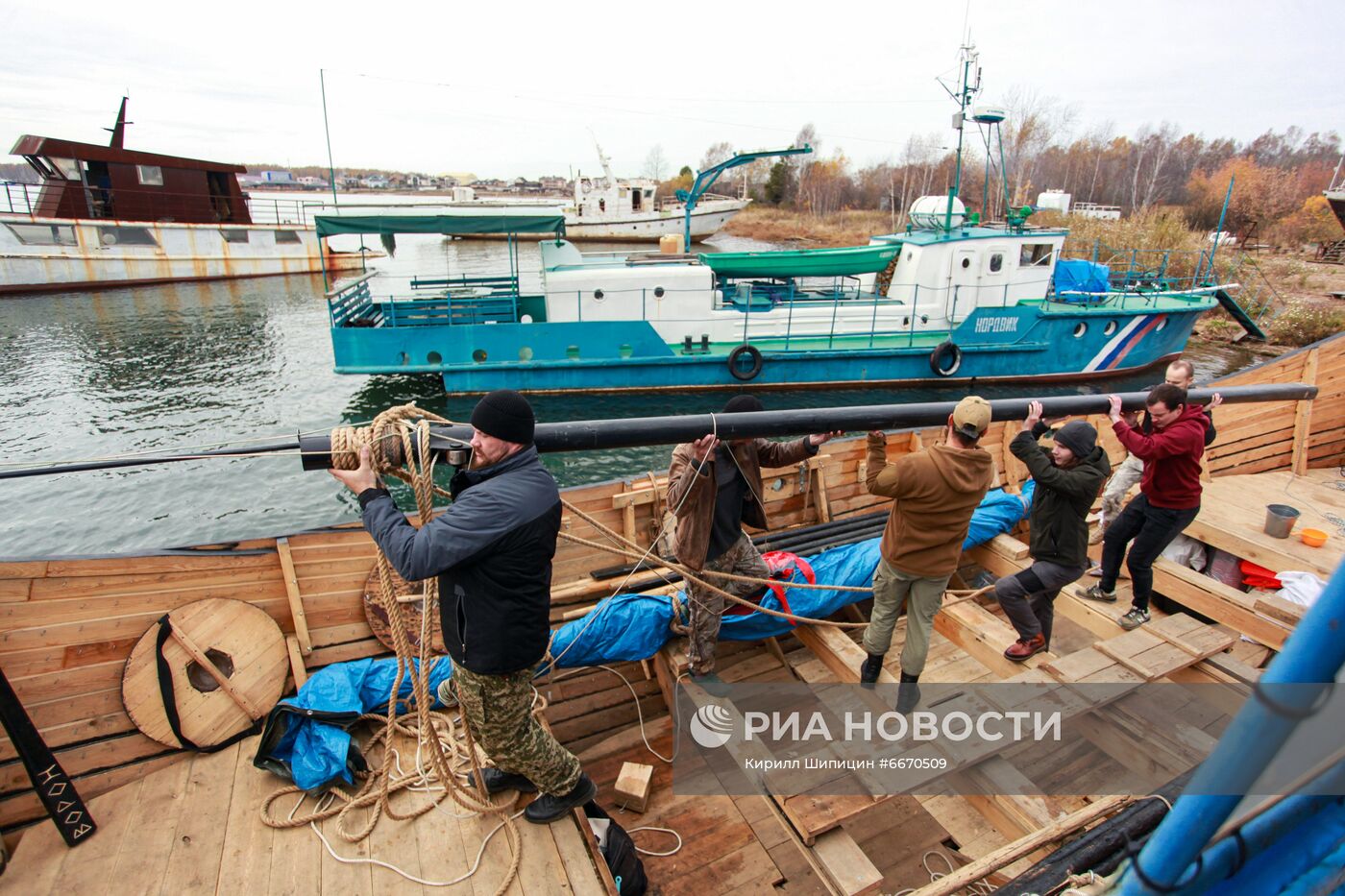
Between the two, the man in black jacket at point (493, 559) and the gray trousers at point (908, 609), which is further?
the gray trousers at point (908, 609)

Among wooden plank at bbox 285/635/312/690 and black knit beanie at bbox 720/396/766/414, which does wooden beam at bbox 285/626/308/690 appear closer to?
wooden plank at bbox 285/635/312/690

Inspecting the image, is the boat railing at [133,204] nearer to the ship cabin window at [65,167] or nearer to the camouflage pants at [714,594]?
the ship cabin window at [65,167]

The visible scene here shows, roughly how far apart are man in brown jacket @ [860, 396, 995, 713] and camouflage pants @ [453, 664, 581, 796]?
180cm

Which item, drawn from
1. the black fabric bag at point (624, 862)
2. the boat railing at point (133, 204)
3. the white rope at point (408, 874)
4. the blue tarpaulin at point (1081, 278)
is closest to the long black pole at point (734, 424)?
the white rope at point (408, 874)

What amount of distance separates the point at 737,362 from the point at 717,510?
9.55 metres

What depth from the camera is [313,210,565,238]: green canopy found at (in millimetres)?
11023

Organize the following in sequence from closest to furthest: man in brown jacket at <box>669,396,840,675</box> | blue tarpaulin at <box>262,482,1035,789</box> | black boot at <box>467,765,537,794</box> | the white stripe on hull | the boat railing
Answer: black boot at <box>467,765,537,794</box>, blue tarpaulin at <box>262,482,1035,789</box>, man in brown jacket at <box>669,396,840,675</box>, the white stripe on hull, the boat railing

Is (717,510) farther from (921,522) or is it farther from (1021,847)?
(1021,847)

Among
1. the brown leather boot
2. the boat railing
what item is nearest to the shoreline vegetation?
the brown leather boot

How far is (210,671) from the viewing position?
3307mm

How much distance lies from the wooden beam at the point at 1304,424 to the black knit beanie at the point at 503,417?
26.5 ft

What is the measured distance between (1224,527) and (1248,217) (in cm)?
3617

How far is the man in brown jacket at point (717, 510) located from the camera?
349 centimetres

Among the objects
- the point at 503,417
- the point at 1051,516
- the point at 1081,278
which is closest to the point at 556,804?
the point at 503,417
